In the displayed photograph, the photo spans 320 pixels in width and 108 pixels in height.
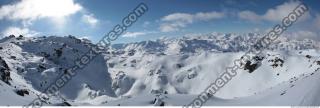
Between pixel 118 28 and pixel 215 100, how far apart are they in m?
24.6

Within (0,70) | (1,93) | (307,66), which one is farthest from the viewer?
(307,66)

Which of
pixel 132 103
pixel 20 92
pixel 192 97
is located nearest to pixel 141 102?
pixel 132 103

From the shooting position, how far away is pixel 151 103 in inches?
2630

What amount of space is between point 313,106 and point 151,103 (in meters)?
39.4

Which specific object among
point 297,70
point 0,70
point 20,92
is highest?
point 0,70

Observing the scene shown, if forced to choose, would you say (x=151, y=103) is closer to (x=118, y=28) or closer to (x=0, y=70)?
(x=118, y=28)

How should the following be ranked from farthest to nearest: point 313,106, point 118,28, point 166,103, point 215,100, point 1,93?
point 215,100 < point 166,103 < point 118,28 < point 1,93 < point 313,106

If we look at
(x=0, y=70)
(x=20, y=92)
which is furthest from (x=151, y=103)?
(x=0, y=70)

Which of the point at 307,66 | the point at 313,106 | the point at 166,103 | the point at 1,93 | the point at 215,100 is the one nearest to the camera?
the point at 313,106

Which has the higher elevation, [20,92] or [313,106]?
[20,92]

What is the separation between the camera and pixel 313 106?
3023cm

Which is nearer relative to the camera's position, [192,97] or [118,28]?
[118,28]

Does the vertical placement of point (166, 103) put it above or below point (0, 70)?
below

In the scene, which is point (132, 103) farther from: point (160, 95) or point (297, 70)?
point (297, 70)
